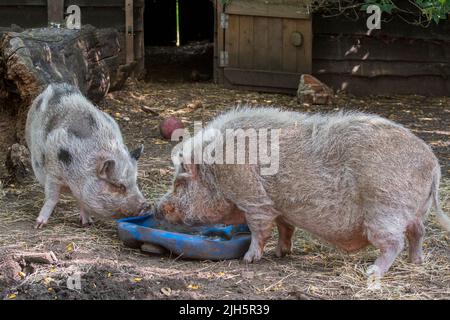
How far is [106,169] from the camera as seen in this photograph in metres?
6.33

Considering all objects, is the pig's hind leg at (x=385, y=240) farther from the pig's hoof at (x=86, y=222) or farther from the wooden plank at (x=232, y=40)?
the wooden plank at (x=232, y=40)

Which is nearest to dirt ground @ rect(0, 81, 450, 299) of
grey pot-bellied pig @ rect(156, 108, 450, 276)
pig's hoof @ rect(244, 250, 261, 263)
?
pig's hoof @ rect(244, 250, 261, 263)

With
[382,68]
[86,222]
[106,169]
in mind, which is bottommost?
[86,222]

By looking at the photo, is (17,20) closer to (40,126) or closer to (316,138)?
(40,126)

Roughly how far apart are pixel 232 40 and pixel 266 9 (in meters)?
0.78

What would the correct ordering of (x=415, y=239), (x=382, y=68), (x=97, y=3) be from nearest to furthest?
(x=415, y=239), (x=382, y=68), (x=97, y=3)

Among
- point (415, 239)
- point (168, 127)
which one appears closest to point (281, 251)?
point (415, 239)

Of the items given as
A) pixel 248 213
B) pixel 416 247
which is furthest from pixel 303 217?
pixel 416 247

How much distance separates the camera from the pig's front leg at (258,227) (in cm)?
548

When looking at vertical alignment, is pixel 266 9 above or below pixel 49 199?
above

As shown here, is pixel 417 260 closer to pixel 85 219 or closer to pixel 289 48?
pixel 85 219

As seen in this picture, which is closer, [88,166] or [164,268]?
[164,268]

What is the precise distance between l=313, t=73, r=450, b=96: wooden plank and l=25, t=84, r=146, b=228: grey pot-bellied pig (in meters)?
6.13

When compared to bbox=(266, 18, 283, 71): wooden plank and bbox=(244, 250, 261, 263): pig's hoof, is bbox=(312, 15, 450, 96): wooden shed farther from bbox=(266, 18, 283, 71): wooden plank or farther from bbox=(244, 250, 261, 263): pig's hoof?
bbox=(244, 250, 261, 263): pig's hoof
